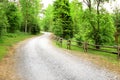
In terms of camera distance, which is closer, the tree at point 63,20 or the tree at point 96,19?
the tree at point 96,19

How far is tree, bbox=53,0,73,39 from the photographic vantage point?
34938 millimetres

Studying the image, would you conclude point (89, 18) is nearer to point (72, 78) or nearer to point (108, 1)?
point (108, 1)

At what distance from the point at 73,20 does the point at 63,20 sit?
368 cm

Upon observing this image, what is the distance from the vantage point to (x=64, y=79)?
8.48 metres

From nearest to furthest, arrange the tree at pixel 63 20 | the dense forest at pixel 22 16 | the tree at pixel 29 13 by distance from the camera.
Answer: the tree at pixel 63 20
the dense forest at pixel 22 16
the tree at pixel 29 13

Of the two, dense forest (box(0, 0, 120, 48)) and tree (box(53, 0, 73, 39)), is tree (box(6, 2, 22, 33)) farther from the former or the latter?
tree (box(53, 0, 73, 39))

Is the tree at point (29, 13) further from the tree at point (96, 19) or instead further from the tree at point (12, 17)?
the tree at point (96, 19)

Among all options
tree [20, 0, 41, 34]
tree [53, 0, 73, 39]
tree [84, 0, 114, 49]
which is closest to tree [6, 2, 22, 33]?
tree [20, 0, 41, 34]

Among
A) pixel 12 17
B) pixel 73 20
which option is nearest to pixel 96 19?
pixel 73 20

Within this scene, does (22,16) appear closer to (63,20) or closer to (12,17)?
(12,17)

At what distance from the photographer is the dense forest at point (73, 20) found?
22.3 m

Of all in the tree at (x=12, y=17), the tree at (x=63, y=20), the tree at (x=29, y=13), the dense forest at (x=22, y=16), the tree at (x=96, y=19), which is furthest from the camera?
the tree at (x=29, y=13)

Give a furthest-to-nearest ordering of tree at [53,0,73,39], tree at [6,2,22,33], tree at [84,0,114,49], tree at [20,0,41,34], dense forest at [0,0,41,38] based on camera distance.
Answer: tree at [20,0,41,34]
dense forest at [0,0,41,38]
tree at [6,2,22,33]
tree at [53,0,73,39]
tree at [84,0,114,49]

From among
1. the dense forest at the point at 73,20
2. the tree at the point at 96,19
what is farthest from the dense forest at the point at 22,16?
the tree at the point at 96,19
